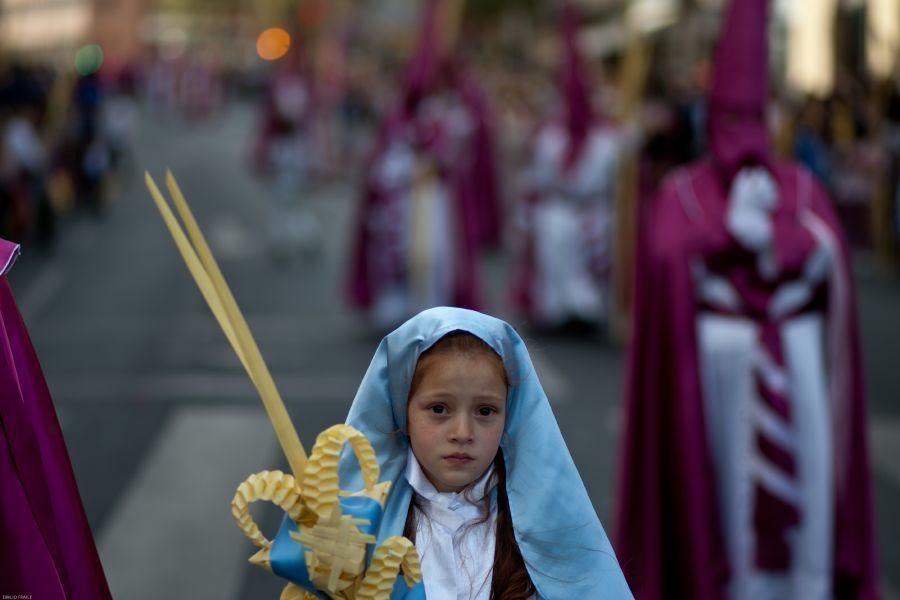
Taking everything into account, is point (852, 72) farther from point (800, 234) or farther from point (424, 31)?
point (800, 234)

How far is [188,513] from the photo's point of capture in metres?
6.54

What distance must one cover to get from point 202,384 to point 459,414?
22.8 ft

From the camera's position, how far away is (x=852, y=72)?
14.9 m

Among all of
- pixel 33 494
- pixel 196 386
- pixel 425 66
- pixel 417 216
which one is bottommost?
pixel 33 494

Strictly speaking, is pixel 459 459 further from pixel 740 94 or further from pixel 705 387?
pixel 740 94

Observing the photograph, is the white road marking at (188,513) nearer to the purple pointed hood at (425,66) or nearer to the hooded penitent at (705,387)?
the hooded penitent at (705,387)

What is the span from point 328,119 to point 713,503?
2274cm

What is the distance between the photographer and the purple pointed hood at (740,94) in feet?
16.2

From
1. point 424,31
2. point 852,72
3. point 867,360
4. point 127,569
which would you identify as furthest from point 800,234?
point 852,72

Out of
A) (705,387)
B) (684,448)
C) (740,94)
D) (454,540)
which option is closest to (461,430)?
(454,540)

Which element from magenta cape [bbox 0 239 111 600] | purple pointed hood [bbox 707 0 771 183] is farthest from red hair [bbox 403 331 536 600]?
purple pointed hood [bbox 707 0 771 183]

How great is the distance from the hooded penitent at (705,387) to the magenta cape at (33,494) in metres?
2.45

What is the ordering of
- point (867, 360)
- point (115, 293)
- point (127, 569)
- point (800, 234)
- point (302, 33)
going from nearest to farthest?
point (800, 234)
point (127, 569)
point (867, 360)
point (115, 293)
point (302, 33)

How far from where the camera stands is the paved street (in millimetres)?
6141
